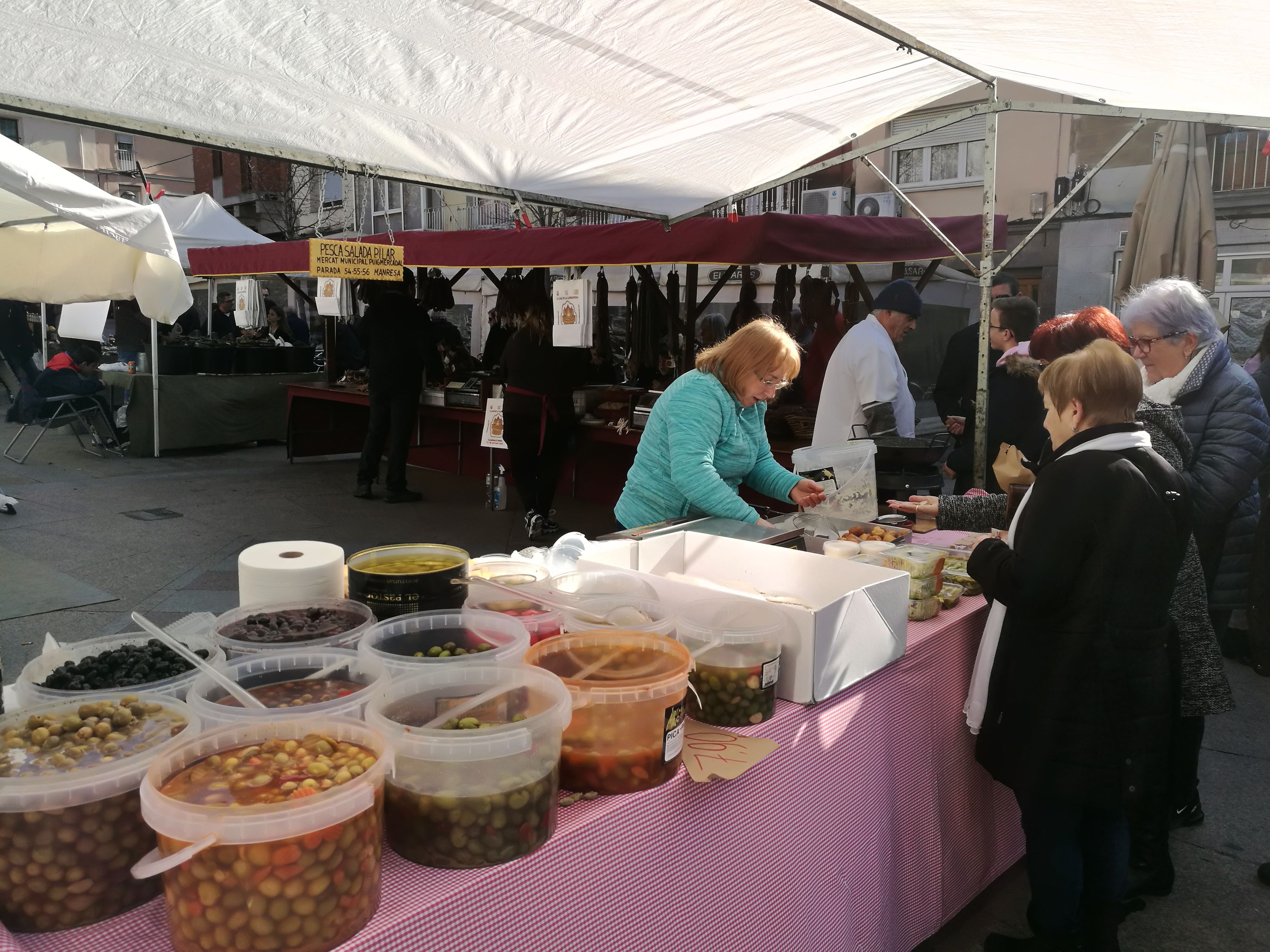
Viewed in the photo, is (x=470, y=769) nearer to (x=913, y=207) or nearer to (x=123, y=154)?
(x=913, y=207)

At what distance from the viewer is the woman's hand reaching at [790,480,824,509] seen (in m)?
3.34

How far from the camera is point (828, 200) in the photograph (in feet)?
52.0

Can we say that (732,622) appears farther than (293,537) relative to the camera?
No

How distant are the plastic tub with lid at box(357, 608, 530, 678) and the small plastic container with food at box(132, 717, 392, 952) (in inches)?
11.3

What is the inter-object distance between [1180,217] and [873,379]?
7.04ft

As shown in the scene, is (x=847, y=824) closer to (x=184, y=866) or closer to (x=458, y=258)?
(x=184, y=866)

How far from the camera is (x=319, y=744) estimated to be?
1198 mm

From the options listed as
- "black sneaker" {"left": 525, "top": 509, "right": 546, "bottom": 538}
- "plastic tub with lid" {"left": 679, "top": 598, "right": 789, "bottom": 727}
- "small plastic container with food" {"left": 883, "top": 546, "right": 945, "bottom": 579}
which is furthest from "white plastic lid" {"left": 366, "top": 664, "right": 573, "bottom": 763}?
Result: "black sneaker" {"left": 525, "top": 509, "right": 546, "bottom": 538}

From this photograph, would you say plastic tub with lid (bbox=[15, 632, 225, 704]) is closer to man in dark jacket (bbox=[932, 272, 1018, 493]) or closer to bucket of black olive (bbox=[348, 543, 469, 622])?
bucket of black olive (bbox=[348, 543, 469, 622])

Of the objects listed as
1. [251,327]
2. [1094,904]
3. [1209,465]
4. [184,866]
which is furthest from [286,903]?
[251,327]

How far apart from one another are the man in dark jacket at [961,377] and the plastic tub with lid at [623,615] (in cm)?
485

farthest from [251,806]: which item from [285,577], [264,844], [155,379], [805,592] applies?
[155,379]

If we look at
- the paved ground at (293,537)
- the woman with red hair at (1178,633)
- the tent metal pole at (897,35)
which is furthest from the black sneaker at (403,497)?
the tent metal pole at (897,35)

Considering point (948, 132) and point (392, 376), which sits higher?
point (948, 132)
